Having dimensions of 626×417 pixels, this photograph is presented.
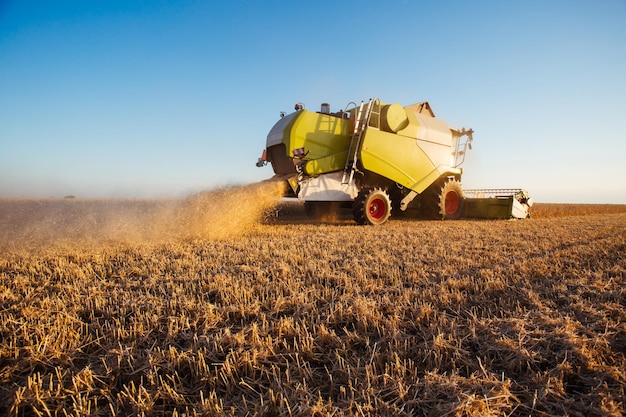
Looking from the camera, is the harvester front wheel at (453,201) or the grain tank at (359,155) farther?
the harvester front wheel at (453,201)

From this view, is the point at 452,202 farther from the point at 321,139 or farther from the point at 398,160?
the point at 321,139

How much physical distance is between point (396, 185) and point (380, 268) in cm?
515

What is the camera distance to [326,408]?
4.19 feet

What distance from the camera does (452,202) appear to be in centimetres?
972

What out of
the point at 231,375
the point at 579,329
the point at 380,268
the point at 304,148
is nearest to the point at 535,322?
the point at 579,329

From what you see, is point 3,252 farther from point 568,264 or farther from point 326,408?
point 568,264

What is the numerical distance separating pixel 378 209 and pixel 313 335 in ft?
20.2

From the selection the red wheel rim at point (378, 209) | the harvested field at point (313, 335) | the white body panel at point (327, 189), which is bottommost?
the harvested field at point (313, 335)

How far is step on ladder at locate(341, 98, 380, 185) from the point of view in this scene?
731 cm

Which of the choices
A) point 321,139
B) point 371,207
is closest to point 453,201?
point 371,207

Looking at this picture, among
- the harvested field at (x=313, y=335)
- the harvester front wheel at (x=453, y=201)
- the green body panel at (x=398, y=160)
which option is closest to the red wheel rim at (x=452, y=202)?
the harvester front wheel at (x=453, y=201)

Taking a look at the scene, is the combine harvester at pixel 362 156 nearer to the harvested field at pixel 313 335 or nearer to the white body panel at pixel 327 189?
the white body panel at pixel 327 189

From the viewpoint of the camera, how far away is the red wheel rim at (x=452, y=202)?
962 centimetres

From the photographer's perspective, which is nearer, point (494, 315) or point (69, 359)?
point (69, 359)
